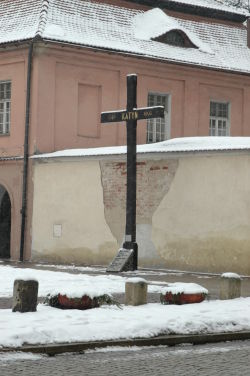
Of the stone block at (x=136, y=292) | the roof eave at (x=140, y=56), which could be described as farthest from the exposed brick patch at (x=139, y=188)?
the stone block at (x=136, y=292)

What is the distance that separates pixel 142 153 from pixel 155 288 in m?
7.37

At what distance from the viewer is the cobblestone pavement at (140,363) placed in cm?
880

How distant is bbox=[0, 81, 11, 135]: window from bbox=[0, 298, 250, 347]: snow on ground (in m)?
16.6

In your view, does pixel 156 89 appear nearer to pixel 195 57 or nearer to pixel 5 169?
pixel 195 57

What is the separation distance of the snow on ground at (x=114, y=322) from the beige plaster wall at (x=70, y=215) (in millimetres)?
11373

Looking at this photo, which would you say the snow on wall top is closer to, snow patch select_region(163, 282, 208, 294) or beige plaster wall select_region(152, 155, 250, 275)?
beige plaster wall select_region(152, 155, 250, 275)

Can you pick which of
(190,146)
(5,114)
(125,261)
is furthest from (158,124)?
(125,261)

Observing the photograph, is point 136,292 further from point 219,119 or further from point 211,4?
point 211,4

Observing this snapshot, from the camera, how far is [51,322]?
11133 mm

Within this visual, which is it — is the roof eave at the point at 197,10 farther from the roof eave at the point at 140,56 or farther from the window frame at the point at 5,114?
the window frame at the point at 5,114

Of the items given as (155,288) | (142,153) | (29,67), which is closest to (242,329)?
(155,288)

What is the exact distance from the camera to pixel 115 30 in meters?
29.8

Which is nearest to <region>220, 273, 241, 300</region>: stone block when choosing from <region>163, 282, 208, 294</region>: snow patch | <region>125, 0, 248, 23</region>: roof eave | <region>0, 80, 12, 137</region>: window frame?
<region>163, 282, 208, 294</region>: snow patch

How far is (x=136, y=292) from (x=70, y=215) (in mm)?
12271
